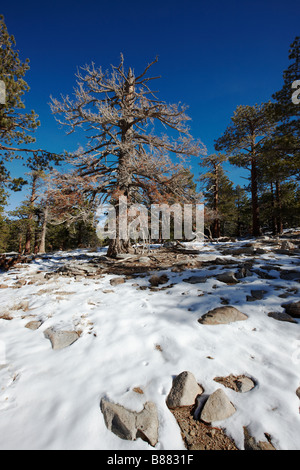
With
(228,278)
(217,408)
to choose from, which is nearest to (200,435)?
(217,408)

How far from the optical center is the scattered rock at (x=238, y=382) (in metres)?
2.13

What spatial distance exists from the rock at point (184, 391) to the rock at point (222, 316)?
1.19 metres

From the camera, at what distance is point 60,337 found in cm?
308

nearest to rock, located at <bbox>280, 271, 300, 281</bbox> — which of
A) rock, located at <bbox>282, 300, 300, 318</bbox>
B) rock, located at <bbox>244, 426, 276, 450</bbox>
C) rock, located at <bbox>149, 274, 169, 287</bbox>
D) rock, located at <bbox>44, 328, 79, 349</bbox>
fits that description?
rock, located at <bbox>282, 300, 300, 318</bbox>

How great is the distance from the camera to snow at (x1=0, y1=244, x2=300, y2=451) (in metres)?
1.74

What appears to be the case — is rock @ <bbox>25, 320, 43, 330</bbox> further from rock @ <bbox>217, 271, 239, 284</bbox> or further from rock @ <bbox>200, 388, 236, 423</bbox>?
rock @ <bbox>217, 271, 239, 284</bbox>

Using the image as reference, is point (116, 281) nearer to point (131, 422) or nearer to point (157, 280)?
point (157, 280)

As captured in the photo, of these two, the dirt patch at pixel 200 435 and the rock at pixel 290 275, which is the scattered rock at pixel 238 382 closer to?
the dirt patch at pixel 200 435

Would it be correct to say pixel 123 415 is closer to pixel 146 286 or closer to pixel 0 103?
pixel 146 286

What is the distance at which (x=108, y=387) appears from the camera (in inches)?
85.6

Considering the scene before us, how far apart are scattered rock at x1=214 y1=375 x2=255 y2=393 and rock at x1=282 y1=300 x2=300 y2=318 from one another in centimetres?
178

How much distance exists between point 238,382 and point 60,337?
268cm
